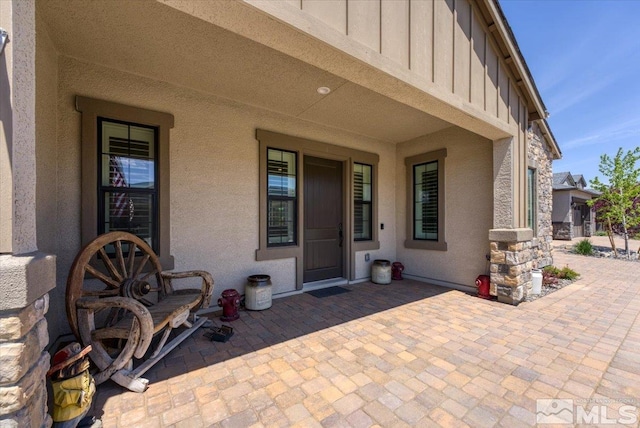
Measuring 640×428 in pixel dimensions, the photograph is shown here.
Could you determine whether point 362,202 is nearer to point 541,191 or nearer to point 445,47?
point 445,47

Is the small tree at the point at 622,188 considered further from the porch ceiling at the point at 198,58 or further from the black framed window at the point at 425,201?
the porch ceiling at the point at 198,58

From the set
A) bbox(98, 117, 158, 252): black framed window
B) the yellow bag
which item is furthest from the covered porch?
bbox(98, 117, 158, 252): black framed window

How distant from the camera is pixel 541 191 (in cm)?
650

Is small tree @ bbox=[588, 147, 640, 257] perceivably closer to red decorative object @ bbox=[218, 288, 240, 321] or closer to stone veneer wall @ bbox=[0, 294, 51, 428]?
red decorative object @ bbox=[218, 288, 240, 321]

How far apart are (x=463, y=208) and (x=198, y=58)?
4697 millimetres

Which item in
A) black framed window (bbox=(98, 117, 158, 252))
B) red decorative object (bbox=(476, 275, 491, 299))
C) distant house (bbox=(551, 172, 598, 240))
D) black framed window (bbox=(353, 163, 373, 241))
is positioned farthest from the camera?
distant house (bbox=(551, 172, 598, 240))

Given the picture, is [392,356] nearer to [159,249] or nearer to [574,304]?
[159,249]

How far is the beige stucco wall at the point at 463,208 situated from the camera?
4484 mm

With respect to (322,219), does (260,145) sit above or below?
above

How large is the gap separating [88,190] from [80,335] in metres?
1.59

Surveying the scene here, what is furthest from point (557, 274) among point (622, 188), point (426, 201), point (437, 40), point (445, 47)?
point (622, 188)

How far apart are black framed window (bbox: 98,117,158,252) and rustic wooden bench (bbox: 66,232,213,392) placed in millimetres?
367

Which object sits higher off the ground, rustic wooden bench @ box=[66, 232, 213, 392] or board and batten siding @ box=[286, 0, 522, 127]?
board and batten siding @ box=[286, 0, 522, 127]

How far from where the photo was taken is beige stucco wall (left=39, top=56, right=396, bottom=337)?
2.77 metres
